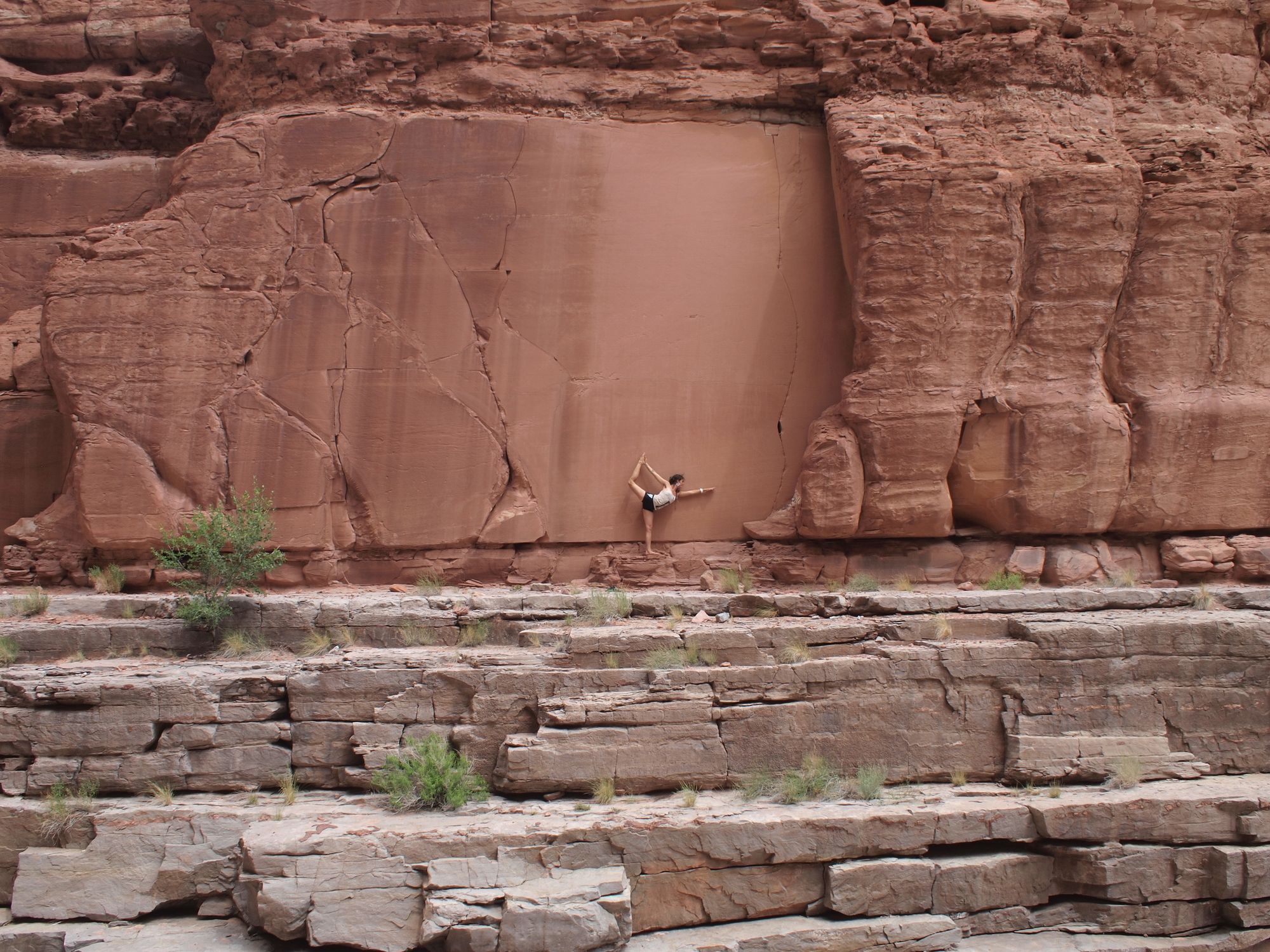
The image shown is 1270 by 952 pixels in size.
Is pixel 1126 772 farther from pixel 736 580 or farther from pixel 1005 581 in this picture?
pixel 736 580

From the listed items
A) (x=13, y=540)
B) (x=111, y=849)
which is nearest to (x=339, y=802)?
(x=111, y=849)

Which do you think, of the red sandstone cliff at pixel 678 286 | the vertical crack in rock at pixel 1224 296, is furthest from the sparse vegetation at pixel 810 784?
the vertical crack in rock at pixel 1224 296

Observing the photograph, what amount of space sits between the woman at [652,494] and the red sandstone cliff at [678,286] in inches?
5.3

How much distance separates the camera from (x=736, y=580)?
30.1 ft

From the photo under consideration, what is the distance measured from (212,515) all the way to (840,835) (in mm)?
5757

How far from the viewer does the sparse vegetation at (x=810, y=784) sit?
6645mm

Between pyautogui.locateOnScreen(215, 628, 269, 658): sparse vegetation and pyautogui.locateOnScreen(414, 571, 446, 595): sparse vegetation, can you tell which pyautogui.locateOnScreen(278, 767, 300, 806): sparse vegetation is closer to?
pyautogui.locateOnScreen(215, 628, 269, 658): sparse vegetation

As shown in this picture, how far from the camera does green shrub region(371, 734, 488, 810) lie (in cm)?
648

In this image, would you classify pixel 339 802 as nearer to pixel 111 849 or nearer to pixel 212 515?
pixel 111 849

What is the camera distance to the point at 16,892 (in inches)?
248

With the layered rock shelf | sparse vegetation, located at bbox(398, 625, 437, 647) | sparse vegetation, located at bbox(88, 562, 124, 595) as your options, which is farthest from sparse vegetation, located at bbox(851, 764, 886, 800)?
sparse vegetation, located at bbox(88, 562, 124, 595)

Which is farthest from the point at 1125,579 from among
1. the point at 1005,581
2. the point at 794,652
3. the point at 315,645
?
the point at 315,645

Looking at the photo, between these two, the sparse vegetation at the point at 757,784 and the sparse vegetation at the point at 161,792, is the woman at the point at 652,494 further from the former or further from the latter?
the sparse vegetation at the point at 161,792

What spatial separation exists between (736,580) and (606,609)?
1.56 meters
